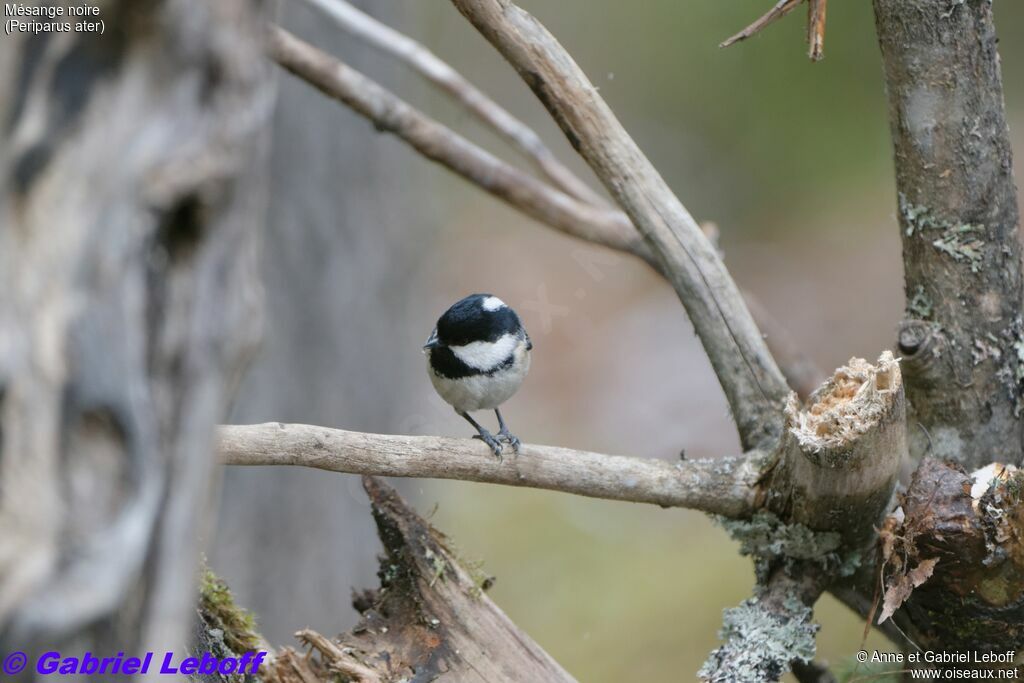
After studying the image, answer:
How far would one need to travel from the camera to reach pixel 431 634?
6.77 feet

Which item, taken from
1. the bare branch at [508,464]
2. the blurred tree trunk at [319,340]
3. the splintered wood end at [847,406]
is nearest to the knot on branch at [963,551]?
the splintered wood end at [847,406]

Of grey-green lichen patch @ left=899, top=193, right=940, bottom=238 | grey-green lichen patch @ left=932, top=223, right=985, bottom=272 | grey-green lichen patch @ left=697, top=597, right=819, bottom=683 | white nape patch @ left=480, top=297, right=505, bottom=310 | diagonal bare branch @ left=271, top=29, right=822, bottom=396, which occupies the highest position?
diagonal bare branch @ left=271, top=29, right=822, bottom=396

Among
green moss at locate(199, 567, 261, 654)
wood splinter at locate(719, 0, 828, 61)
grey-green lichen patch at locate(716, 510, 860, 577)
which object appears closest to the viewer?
green moss at locate(199, 567, 261, 654)

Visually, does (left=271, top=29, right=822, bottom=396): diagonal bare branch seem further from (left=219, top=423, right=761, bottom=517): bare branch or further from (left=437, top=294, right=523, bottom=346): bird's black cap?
(left=219, top=423, right=761, bottom=517): bare branch

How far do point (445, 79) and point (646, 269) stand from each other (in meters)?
4.46

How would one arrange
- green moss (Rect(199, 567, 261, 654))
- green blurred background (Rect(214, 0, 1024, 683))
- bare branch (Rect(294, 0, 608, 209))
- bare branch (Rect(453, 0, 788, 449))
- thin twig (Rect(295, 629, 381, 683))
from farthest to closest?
1. green blurred background (Rect(214, 0, 1024, 683))
2. bare branch (Rect(294, 0, 608, 209))
3. bare branch (Rect(453, 0, 788, 449))
4. green moss (Rect(199, 567, 261, 654))
5. thin twig (Rect(295, 629, 381, 683))

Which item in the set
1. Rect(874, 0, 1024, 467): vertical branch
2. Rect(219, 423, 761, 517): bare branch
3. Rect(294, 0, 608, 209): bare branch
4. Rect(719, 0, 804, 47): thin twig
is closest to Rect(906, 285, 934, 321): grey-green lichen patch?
Rect(874, 0, 1024, 467): vertical branch

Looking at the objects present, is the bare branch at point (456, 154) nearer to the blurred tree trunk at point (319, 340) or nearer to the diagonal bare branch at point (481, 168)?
the diagonal bare branch at point (481, 168)

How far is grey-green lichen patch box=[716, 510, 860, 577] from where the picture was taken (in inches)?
89.4

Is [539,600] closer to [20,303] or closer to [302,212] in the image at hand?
[302,212]

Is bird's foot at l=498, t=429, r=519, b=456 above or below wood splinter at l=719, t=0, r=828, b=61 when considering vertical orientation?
below

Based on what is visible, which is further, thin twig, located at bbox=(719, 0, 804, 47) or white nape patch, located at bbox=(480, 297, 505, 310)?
white nape patch, located at bbox=(480, 297, 505, 310)

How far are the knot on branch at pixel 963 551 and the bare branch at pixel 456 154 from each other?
4.48ft

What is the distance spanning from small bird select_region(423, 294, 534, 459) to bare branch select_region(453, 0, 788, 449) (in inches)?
22.3
